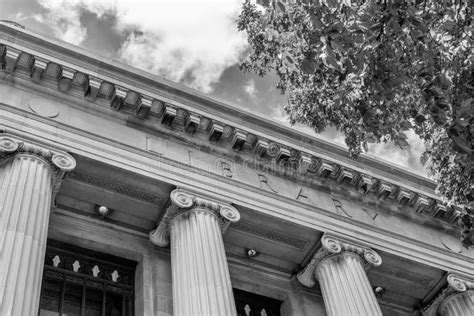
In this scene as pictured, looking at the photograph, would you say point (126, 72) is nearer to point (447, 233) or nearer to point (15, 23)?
point (15, 23)

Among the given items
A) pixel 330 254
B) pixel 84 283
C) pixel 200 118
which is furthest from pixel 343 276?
pixel 84 283

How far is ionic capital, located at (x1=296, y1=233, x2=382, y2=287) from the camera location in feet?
69.2

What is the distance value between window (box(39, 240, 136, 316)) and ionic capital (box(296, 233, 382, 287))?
5.08 metres

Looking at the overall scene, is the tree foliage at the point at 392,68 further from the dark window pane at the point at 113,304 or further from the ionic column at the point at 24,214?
the dark window pane at the point at 113,304

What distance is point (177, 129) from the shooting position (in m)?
21.5

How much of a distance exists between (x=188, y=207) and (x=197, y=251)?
158 cm

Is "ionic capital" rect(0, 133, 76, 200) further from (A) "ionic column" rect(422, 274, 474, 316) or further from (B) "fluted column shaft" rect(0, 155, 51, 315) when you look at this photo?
(A) "ionic column" rect(422, 274, 474, 316)

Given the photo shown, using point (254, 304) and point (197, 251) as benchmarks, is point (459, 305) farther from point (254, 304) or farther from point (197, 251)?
point (197, 251)

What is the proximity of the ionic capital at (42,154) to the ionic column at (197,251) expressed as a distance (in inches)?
115

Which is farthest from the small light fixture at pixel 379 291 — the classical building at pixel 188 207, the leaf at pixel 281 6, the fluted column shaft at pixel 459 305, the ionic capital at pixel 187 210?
the leaf at pixel 281 6

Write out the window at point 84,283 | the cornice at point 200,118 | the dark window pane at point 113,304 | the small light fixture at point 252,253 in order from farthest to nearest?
1. the small light fixture at point 252,253
2. the cornice at point 200,118
3. the dark window pane at point 113,304
4. the window at point 84,283

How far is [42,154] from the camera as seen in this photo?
18.0 metres

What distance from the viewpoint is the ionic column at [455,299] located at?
73.6ft

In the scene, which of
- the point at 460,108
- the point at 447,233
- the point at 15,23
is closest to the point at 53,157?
the point at 15,23
